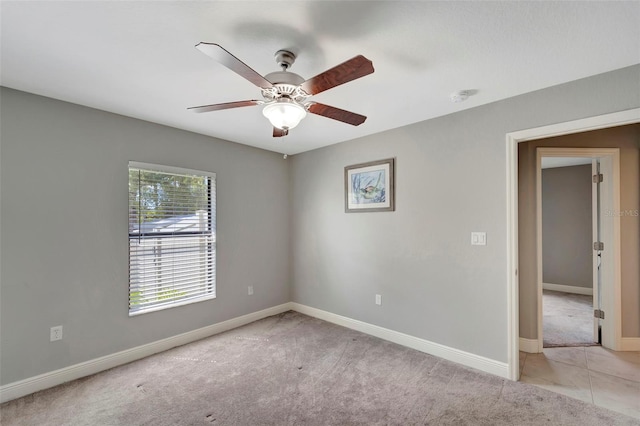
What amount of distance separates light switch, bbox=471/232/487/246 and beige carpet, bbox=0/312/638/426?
3.84ft

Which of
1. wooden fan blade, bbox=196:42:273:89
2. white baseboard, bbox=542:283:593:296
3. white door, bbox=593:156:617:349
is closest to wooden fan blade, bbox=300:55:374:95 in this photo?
wooden fan blade, bbox=196:42:273:89

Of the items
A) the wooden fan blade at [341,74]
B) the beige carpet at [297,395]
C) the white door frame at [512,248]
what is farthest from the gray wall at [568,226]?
the wooden fan blade at [341,74]

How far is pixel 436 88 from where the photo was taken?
2.33m

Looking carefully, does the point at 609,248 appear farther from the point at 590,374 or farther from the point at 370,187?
the point at 370,187

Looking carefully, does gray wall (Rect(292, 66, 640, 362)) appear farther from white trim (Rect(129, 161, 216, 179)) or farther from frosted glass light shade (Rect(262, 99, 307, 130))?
frosted glass light shade (Rect(262, 99, 307, 130))

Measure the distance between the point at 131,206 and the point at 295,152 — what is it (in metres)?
2.29

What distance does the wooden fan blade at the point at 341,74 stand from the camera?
4.39 feet

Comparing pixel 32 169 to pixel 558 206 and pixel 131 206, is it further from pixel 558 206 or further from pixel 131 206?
pixel 558 206

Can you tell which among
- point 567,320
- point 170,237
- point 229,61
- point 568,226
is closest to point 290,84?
point 229,61

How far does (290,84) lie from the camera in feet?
5.45

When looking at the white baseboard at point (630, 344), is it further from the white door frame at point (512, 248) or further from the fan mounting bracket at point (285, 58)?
the fan mounting bracket at point (285, 58)

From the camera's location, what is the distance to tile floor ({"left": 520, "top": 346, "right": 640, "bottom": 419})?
7.18 ft

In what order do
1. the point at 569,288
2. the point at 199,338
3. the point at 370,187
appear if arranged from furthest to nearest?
the point at 569,288
the point at 370,187
the point at 199,338

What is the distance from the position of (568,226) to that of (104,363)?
736cm
